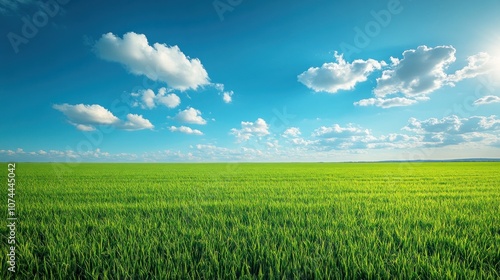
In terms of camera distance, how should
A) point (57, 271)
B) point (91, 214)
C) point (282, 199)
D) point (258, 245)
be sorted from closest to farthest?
point (57, 271), point (258, 245), point (91, 214), point (282, 199)

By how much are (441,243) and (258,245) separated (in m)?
3.11

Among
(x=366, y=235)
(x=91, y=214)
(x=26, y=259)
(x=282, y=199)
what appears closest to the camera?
(x=26, y=259)

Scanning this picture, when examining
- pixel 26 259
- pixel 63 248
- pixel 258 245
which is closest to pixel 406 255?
pixel 258 245

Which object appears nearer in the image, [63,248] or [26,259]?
[26,259]

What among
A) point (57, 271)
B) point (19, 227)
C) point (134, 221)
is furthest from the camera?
point (134, 221)

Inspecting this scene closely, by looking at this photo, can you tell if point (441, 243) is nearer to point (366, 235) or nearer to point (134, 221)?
point (366, 235)

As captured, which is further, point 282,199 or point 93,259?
point 282,199

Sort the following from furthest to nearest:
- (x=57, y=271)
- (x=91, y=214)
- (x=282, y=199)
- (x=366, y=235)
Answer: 1. (x=282, y=199)
2. (x=91, y=214)
3. (x=366, y=235)
4. (x=57, y=271)

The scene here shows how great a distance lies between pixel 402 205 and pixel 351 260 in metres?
5.21

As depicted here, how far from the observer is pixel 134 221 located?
5.42 meters

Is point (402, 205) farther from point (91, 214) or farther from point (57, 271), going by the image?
point (91, 214)

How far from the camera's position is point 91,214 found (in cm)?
619

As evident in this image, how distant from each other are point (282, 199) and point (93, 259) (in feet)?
20.1

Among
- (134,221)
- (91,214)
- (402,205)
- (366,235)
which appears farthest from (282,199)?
(91,214)
